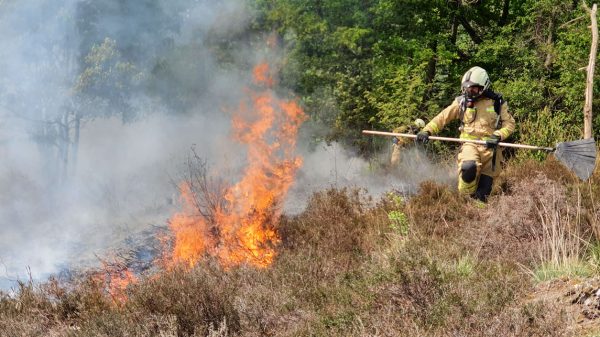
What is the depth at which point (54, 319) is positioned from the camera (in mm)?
4980

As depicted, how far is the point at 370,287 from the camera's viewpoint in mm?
3908

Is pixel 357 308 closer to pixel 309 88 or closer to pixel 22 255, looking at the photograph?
pixel 22 255

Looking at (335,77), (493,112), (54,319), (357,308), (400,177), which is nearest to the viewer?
(357,308)

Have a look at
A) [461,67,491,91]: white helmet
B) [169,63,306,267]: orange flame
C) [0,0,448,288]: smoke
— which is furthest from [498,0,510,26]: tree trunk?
[169,63,306,267]: orange flame

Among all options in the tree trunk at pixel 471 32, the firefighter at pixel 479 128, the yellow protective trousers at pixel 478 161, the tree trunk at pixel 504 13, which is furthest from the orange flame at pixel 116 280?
the tree trunk at pixel 504 13

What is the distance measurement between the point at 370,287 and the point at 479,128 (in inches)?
149

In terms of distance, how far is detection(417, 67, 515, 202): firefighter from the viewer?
690cm

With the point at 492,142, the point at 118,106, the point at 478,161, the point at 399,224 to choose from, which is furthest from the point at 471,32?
the point at 118,106

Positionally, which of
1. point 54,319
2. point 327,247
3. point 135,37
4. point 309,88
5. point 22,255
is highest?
point 135,37

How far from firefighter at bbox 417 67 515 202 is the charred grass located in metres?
0.42

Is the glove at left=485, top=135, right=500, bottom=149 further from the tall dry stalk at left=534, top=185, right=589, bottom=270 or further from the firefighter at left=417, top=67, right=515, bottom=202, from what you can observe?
the tall dry stalk at left=534, top=185, right=589, bottom=270

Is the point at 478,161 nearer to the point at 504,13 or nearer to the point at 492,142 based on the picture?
the point at 492,142

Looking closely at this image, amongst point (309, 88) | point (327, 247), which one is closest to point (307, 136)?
point (309, 88)

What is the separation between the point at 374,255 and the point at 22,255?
6851mm
